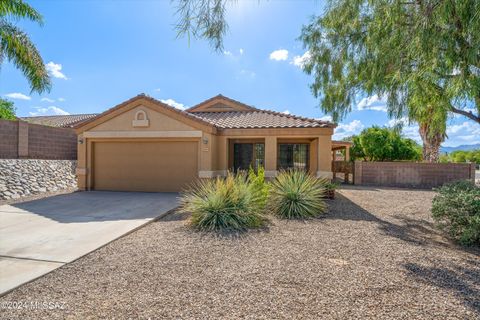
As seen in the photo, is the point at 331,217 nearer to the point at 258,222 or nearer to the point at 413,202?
the point at 258,222

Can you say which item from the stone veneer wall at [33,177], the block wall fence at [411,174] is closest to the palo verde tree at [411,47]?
the block wall fence at [411,174]

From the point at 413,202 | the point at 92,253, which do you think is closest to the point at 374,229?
the point at 413,202

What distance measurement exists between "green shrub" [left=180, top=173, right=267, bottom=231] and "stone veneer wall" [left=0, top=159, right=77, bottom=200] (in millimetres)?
9681

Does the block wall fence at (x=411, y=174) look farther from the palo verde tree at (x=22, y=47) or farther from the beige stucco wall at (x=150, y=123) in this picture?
the palo verde tree at (x=22, y=47)

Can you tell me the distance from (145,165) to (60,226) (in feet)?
22.7

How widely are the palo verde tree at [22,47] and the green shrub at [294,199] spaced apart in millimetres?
10552

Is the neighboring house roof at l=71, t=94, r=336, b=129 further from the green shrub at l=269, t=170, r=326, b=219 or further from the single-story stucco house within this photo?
the green shrub at l=269, t=170, r=326, b=219

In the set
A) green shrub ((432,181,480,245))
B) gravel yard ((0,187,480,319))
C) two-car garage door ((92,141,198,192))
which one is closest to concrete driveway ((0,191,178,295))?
gravel yard ((0,187,480,319))

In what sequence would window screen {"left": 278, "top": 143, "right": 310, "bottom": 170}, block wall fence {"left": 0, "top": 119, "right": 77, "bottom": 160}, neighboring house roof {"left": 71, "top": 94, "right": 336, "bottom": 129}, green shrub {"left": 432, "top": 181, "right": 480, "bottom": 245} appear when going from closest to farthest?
1. green shrub {"left": 432, "top": 181, "right": 480, "bottom": 245}
2. neighboring house roof {"left": 71, "top": 94, "right": 336, "bottom": 129}
3. block wall fence {"left": 0, "top": 119, "right": 77, "bottom": 160}
4. window screen {"left": 278, "top": 143, "right": 310, "bottom": 170}

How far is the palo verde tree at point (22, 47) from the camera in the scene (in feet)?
32.3

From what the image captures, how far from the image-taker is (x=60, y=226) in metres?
7.60

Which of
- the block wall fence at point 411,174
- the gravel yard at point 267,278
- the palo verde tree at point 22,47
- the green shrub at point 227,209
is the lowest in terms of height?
the gravel yard at point 267,278

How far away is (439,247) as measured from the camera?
6.34m

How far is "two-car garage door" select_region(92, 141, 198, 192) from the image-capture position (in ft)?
45.9
